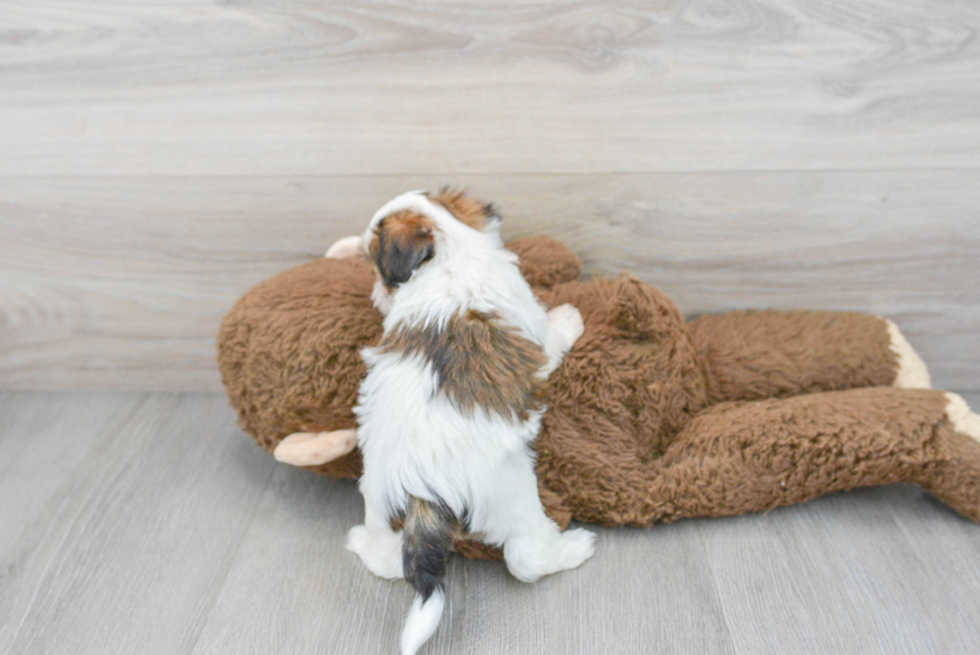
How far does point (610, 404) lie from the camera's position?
1.23 m

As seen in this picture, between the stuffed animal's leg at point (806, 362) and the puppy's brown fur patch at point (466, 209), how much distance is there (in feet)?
1.53

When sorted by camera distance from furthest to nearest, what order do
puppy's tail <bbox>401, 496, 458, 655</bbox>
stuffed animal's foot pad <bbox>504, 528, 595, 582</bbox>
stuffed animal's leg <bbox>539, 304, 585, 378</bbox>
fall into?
stuffed animal's leg <bbox>539, 304, 585, 378</bbox> < stuffed animal's foot pad <bbox>504, 528, 595, 582</bbox> < puppy's tail <bbox>401, 496, 458, 655</bbox>

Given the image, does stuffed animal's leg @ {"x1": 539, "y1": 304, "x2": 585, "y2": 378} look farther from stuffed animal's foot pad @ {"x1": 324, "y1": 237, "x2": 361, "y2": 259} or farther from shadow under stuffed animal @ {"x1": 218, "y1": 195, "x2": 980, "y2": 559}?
stuffed animal's foot pad @ {"x1": 324, "y1": 237, "x2": 361, "y2": 259}

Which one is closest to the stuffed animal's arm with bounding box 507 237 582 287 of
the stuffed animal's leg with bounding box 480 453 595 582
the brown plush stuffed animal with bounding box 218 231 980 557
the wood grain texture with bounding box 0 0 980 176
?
the brown plush stuffed animal with bounding box 218 231 980 557

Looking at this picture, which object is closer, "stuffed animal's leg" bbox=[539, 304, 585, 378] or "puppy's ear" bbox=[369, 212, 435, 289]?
"puppy's ear" bbox=[369, 212, 435, 289]

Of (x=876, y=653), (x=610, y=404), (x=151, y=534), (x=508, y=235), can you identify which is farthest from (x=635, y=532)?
(x=151, y=534)

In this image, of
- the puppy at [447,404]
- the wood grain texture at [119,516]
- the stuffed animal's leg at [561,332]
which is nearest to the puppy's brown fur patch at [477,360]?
the puppy at [447,404]

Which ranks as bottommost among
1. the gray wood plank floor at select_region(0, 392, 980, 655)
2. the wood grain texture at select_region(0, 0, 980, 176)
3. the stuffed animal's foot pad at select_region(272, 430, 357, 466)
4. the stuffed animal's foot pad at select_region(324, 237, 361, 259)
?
the gray wood plank floor at select_region(0, 392, 980, 655)

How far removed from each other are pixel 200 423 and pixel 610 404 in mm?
914

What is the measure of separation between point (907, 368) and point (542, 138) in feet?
2.63

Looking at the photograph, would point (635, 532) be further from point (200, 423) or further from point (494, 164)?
point (200, 423)

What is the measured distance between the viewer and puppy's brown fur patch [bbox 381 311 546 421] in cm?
100

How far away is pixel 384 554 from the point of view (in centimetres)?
117

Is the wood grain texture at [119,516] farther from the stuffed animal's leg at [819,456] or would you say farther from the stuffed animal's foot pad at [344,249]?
the stuffed animal's leg at [819,456]
